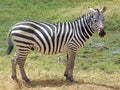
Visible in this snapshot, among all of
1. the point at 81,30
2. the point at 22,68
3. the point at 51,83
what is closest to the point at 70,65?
the point at 51,83

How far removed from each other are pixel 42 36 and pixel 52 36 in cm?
25

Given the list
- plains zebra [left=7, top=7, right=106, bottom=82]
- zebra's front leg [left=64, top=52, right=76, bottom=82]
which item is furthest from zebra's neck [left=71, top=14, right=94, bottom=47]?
zebra's front leg [left=64, top=52, right=76, bottom=82]

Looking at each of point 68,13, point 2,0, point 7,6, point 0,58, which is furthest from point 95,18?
point 2,0

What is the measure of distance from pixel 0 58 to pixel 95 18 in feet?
15.2

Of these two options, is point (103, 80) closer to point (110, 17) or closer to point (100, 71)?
point (100, 71)

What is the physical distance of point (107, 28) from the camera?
66.3 ft

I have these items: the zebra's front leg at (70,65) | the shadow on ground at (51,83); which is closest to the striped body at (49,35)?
the zebra's front leg at (70,65)

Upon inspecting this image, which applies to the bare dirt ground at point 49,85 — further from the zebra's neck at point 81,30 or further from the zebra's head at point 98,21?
the zebra's head at point 98,21

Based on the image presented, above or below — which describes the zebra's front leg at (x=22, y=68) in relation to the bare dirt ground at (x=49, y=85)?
above

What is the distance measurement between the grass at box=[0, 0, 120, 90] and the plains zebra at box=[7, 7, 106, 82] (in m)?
0.49

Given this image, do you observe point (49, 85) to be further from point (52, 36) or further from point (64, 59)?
point (64, 59)

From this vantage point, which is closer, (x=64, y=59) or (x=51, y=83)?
(x=51, y=83)

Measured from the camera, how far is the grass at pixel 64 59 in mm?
9977

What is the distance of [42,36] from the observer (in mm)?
9906
